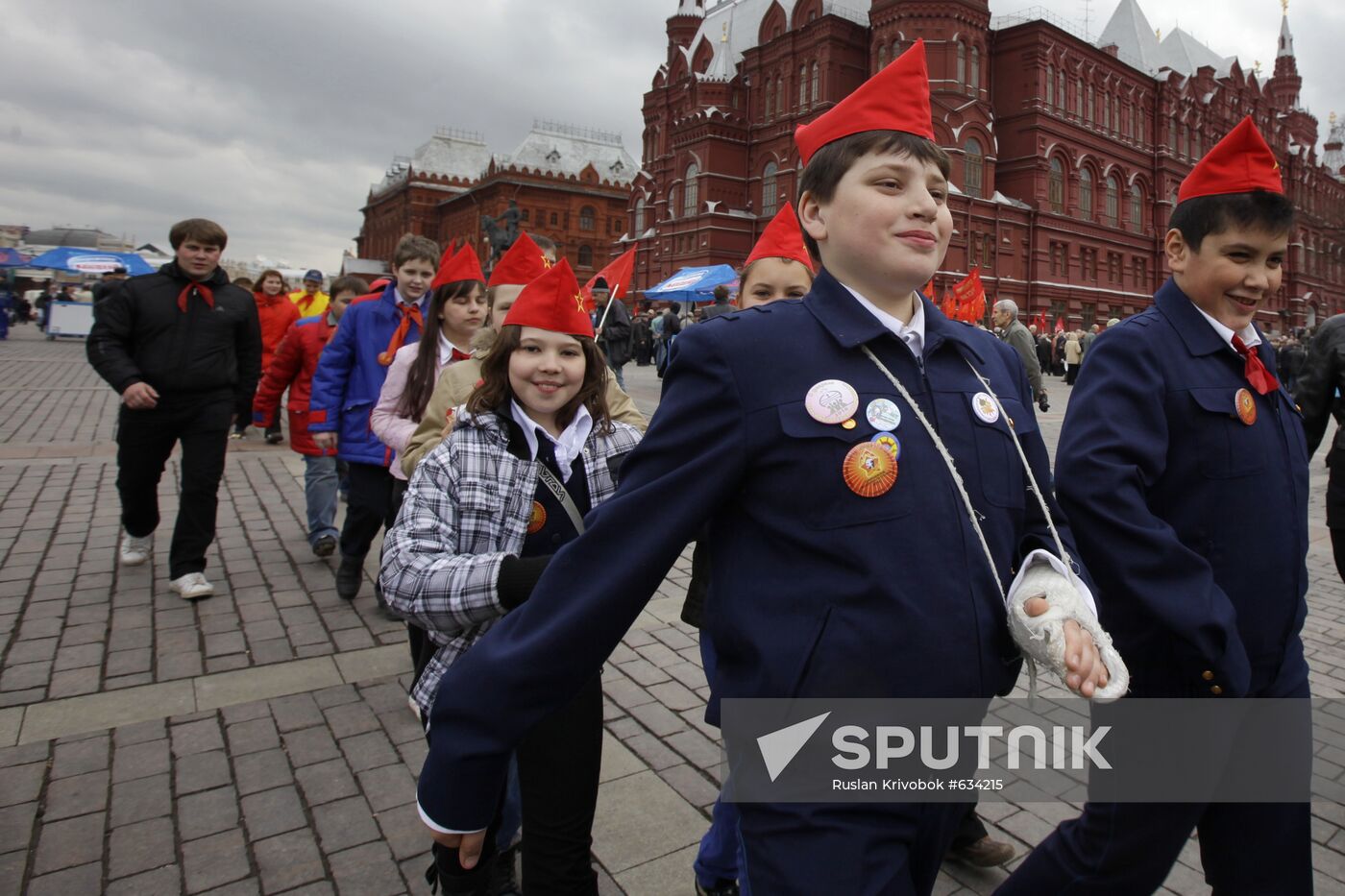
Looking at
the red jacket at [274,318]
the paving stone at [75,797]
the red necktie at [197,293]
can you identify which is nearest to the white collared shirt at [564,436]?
the paving stone at [75,797]

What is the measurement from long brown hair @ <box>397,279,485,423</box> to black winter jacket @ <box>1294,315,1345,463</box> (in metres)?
3.69

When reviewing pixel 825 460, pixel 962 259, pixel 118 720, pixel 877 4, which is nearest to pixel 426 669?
pixel 825 460

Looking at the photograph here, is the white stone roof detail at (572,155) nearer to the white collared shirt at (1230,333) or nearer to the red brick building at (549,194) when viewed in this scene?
the red brick building at (549,194)

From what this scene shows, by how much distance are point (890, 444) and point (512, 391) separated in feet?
4.62

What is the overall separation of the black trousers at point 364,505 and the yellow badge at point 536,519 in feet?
8.66

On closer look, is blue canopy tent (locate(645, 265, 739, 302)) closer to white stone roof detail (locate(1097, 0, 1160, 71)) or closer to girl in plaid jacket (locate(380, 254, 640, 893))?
girl in plaid jacket (locate(380, 254, 640, 893))

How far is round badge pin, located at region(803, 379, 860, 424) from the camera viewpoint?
1.45 meters

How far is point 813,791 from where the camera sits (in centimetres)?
143

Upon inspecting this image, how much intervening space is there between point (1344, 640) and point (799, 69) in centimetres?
4476

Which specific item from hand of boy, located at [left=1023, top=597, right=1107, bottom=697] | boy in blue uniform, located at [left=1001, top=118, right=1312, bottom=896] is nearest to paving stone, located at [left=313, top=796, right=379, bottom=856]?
boy in blue uniform, located at [left=1001, top=118, right=1312, bottom=896]

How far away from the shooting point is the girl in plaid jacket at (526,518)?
2.05 m

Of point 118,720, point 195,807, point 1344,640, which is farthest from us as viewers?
point 1344,640

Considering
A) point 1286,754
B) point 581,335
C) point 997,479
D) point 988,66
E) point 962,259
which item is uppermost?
point 988,66

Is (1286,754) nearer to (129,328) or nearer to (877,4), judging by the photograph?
(129,328)
